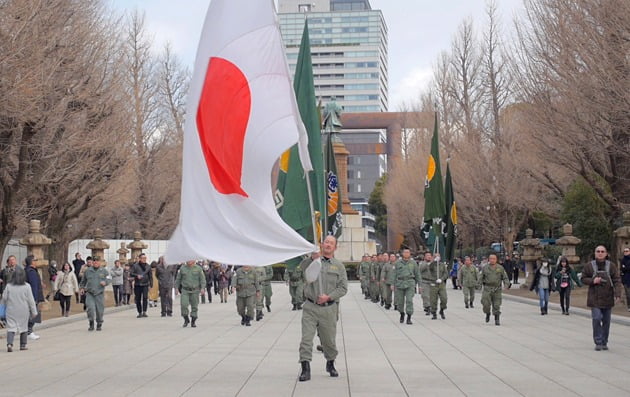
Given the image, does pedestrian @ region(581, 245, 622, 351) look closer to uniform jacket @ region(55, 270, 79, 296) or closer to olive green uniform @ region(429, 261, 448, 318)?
olive green uniform @ region(429, 261, 448, 318)

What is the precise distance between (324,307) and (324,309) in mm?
27

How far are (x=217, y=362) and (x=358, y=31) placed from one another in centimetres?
15370

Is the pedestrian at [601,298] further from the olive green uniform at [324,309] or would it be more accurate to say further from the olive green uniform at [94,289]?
the olive green uniform at [94,289]

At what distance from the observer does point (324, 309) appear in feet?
37.0

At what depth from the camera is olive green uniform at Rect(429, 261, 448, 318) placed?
2233 centimetres

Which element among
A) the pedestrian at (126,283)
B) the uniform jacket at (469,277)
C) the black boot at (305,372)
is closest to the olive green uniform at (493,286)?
the uniform jacket at (469,277)

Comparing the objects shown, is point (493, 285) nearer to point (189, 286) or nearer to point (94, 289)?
point (189, 286)

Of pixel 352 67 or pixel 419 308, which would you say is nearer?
pixel 419 308

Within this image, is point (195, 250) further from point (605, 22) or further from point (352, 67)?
point (352, 67)

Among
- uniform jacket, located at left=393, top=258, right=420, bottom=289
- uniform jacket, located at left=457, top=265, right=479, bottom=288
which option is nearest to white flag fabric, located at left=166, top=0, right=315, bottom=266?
uniform jacket, located at left=393, top=258, right=420, bottom=289

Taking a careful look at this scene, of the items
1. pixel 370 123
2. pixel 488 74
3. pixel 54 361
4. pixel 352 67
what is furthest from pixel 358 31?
pixel 54 361

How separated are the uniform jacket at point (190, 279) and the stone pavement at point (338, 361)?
91cm

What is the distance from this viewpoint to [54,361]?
45.5ft

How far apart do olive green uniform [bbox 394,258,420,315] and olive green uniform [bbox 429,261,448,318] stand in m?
1.10
